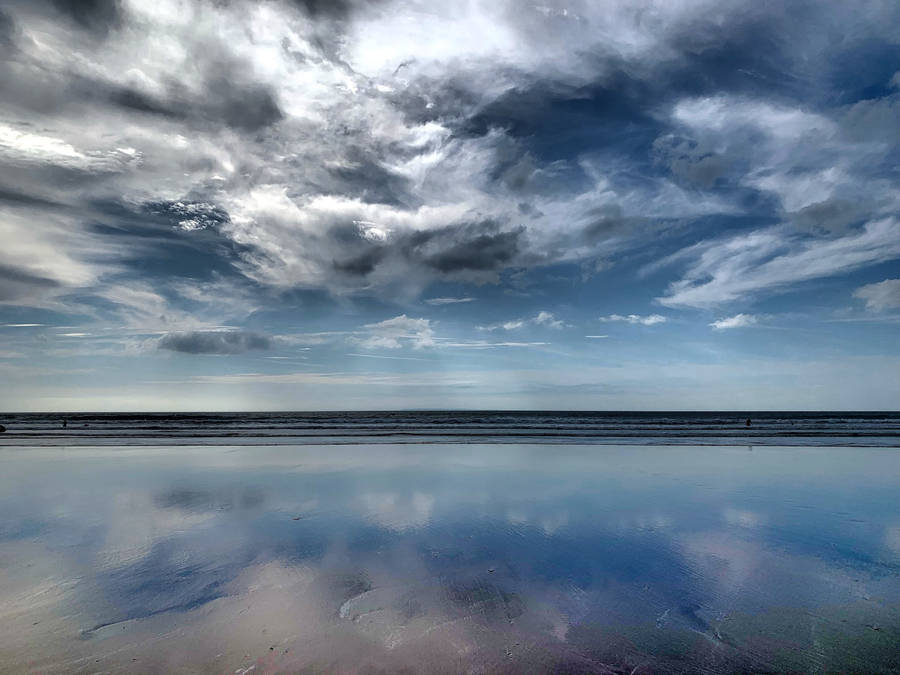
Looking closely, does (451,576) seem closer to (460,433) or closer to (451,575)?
(451,575)

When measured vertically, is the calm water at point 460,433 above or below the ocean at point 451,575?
above

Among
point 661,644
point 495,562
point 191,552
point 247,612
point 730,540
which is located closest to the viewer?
point 661,644

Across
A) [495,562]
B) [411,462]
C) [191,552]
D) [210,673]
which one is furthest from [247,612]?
[411,462]

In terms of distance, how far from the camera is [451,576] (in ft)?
23.0

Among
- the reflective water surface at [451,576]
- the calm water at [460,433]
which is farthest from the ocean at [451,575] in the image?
the calm water at [460,433]

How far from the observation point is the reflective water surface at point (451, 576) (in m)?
4.92

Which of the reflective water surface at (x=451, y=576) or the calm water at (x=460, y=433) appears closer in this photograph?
the reflective water surface at (x=451, y=576)

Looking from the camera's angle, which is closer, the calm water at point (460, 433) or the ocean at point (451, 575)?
the ocean at point (451, 575)

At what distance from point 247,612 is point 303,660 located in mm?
1479

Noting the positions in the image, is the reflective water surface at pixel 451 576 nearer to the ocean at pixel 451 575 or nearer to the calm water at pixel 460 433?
the ocean at pixel 451 575

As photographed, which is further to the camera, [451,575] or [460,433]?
[460,433]

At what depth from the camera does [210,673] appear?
14.8 feet

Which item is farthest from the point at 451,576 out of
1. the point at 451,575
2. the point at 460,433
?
the point at 460,433

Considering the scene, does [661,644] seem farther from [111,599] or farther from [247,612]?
[111,599]
